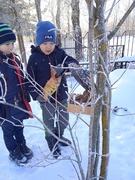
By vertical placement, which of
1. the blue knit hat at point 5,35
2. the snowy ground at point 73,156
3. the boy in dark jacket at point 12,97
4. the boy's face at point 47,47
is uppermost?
the blue knit hat at point 5,35

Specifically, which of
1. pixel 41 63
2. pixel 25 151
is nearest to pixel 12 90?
pixel 41 63

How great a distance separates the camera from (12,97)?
1.88m

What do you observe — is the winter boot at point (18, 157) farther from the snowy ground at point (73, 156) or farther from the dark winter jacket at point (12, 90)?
the dark winter jacket at point (12, 90)

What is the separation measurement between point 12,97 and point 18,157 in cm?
67

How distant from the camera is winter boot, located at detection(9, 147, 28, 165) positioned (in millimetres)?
2049

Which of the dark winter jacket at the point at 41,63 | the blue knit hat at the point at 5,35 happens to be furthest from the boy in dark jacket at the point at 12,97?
the dark winter jacket at the point at 41,63

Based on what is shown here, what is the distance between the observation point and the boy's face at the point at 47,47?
1813 millimetres

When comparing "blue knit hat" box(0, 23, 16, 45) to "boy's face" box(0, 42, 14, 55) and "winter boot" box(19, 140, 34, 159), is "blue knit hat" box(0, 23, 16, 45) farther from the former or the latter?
"winter boot" box(19, 140, 34, 159)

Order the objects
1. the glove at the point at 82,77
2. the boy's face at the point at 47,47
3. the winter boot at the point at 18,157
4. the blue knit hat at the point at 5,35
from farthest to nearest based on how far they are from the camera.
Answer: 1. the winter boot at the point at 18,157
2. the boy's face at the point at 47,47
3. the blue knit hat at the point at 5,35
4. the glove at the point at 82,77

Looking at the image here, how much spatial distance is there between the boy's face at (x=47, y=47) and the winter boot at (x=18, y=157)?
3.52 feet

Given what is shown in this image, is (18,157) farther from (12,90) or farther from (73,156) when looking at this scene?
(12,90)

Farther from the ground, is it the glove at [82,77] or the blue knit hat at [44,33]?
the blue knit hat at [44,33]

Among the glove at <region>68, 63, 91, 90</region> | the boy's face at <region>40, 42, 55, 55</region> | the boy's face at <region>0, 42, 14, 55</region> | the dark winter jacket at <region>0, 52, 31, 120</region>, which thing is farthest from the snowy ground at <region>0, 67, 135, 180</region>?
the boy's face at <region>0, 42, 14, 55</region>

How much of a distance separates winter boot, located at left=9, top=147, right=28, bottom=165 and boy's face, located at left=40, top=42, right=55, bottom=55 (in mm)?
1073
